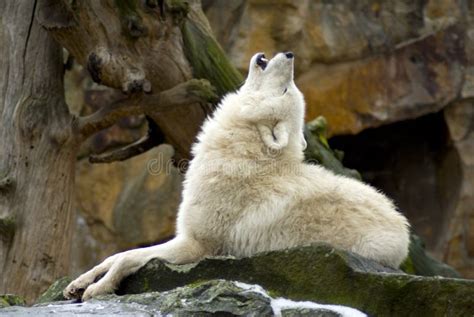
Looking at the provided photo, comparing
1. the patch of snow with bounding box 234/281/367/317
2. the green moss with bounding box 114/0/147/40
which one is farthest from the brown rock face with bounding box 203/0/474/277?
the patch of snow with bounding box 234/281/367/317

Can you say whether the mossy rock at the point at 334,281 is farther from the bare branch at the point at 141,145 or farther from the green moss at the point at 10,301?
the bare branch at the point at 141,145

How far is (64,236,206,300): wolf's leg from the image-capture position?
5.02 metres

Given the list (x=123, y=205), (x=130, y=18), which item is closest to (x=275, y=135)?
(x=130, y=18)

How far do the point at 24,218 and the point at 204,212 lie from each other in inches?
112

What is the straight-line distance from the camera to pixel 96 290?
196 inches

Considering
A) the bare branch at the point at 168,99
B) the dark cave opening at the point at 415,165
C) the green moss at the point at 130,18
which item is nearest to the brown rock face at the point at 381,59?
the dark cave opening at the point at 415,165

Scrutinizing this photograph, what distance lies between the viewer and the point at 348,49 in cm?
1202

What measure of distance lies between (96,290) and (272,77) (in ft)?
5.45

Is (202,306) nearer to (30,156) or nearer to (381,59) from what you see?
(30,156)

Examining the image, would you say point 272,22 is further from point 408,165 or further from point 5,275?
point 5,275

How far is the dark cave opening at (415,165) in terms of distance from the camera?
12492mm

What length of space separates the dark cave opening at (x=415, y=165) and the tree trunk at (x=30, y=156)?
5.56 meters

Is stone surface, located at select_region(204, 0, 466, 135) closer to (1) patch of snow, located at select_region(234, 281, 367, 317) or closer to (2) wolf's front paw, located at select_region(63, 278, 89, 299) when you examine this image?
(2) wolf's front paw, located at select_region(63, 278, 89, 299)

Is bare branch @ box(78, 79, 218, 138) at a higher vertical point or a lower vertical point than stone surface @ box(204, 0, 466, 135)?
lower
